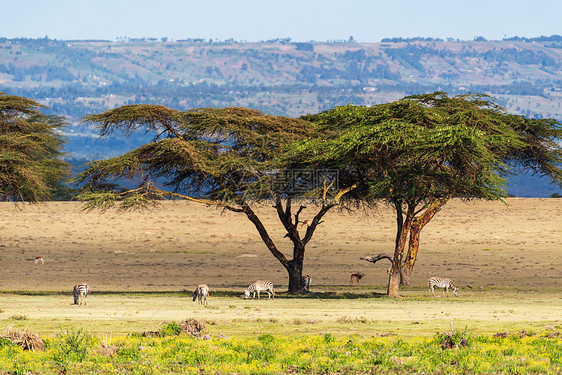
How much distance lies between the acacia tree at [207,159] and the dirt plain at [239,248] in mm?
5870

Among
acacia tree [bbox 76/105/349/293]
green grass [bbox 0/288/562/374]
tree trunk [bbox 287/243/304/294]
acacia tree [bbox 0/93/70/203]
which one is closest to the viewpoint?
green grass [bbox 0/288/562/374]

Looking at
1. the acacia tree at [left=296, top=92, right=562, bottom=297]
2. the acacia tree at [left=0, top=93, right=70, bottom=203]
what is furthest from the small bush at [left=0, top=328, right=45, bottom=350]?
the acacia tree at [left=0, top=93, right=70, bottom=203]

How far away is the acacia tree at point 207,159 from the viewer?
3030 cm

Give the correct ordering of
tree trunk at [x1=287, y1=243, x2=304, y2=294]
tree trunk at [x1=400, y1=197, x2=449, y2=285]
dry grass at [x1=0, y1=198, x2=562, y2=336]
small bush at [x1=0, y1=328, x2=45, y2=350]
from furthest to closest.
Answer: tree trunk at [x1=400, y1=197, x2=449, y2=285]
tree trunk at [x1=287, y1=243, x2=304, y2=294]
dry grass at [x1=0, y1=198, x2=562, y2=336]
small bush at [x1=0, y1=328, x2=45, y2=350]

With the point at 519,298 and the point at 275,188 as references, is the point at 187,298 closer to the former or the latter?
the point at 275,188

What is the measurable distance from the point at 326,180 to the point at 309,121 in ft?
16.2

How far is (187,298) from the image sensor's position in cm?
3069

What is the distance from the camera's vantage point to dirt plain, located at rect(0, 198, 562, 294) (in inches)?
1570

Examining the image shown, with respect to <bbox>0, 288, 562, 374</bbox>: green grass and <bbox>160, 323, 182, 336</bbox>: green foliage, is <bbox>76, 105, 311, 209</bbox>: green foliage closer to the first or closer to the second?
<bbox>0, 288, 562, 374</bbox>: green grass

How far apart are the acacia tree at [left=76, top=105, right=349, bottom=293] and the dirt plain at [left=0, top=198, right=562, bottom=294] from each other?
19.3 feet

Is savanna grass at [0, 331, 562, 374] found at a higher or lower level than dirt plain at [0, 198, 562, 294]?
higher

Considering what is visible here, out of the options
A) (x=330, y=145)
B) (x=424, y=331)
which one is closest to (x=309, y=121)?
(x=330, y=145)

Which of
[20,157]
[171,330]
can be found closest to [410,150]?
[171,330]

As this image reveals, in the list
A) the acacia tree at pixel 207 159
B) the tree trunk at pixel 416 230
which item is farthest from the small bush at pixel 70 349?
the tree trunk at pixel 416 230
